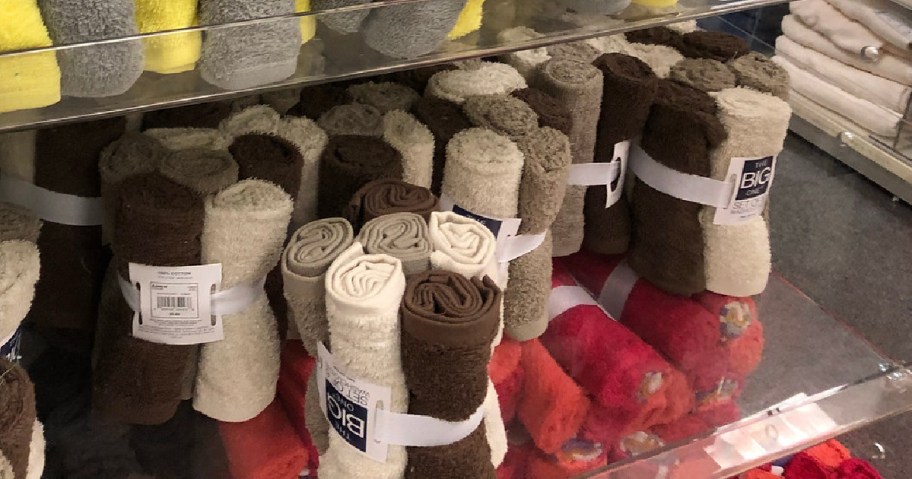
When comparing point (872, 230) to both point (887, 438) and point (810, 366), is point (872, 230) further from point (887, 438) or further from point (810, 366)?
point (810, 366)

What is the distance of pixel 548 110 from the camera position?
Answer: 85cm

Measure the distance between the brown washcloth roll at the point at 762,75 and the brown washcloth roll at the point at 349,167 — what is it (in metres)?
0.44

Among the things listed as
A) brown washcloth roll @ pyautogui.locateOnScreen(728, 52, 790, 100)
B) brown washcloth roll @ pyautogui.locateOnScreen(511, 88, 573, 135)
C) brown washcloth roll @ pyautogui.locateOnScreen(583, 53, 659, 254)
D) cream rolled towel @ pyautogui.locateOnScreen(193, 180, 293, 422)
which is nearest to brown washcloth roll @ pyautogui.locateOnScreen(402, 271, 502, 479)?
cream rolled towel @ pyautogui.locateOnScreen(193, 180, 293, 422)

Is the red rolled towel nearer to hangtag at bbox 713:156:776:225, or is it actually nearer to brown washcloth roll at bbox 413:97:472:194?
brown washcloth roll at bbox 413:97:472:194

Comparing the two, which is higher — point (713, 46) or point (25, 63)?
point (25, 63)

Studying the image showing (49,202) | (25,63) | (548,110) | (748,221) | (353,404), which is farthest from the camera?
(748,221)

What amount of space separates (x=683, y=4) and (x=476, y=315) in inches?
15.7

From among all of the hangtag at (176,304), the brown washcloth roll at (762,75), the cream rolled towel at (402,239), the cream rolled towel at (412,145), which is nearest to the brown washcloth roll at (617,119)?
the brown washcloth roll at (762,75)

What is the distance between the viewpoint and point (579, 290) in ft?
3.43

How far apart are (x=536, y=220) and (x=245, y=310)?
29cm

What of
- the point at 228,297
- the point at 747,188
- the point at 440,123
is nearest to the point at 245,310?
the point at 228,297

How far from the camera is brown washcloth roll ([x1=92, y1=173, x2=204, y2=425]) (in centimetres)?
67

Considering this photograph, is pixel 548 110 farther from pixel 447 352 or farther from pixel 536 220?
pixel 447 352

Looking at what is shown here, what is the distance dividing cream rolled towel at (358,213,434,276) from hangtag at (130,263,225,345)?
0.14 m
